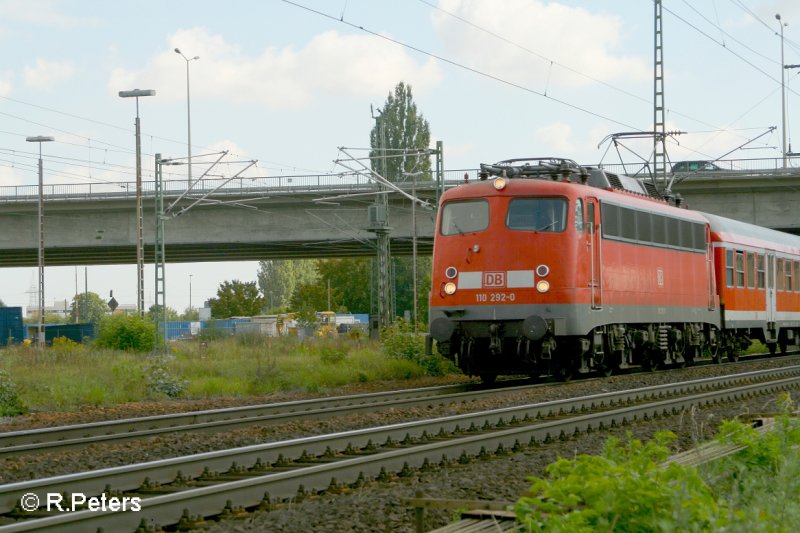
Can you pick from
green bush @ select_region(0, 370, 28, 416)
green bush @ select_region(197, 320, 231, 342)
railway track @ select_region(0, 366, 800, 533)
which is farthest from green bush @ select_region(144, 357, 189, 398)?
green bush @ select_region(197, 320, 231, 342)

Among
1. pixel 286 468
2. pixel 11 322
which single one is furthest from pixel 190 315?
pixel 286 468

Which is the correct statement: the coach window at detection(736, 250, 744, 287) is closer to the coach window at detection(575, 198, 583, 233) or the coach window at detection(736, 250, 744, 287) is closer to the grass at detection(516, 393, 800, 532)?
the coach window at detection(575, 198, 583, 233)

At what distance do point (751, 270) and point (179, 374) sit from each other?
568 inches

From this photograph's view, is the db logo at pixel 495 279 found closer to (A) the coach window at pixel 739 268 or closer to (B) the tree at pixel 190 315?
(A) the coach window at pixel 739 268

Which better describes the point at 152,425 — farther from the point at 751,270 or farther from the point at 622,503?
the point at 751,270

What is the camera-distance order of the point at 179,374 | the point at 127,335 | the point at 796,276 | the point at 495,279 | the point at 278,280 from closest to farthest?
1. the point at 495,279
2. the point at 179,374
3. the point at 796,276
4. the point at 127,335
5. the point at 278,280

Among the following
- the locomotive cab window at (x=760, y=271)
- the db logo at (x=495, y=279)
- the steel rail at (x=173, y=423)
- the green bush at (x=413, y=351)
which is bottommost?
the steel rail at (x=173, y=423)

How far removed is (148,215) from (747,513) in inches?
1836

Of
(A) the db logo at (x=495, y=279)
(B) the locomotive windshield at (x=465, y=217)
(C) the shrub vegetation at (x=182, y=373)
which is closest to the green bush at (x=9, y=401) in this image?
(C) the shrub vegetation at (x=182, y=373)

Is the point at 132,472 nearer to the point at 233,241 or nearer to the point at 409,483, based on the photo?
the point at 409,483

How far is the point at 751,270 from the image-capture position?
26.8m

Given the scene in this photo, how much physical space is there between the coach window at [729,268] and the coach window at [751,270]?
1.50 meters

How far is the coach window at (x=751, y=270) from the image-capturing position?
26552 millimetres

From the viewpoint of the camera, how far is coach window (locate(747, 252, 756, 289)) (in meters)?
26.6
